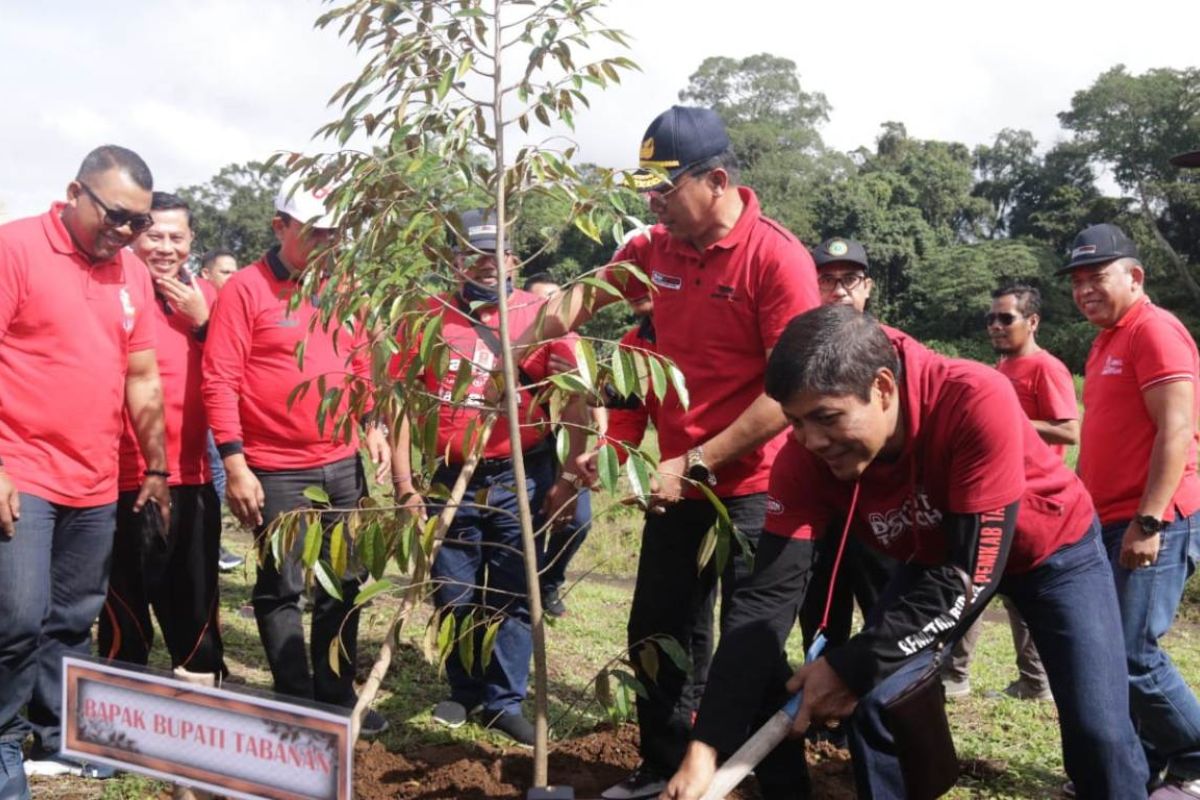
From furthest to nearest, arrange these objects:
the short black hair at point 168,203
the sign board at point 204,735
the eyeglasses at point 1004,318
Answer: the eyeglasses at point 1004,318, the short black hair at point 168,203, the sign board at point 204,735

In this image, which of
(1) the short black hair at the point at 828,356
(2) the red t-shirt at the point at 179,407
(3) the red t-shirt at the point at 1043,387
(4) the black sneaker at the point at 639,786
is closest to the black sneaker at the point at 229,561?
(2) the red t-shirt at the point at 179,407

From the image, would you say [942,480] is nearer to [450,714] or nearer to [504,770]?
[504,770]

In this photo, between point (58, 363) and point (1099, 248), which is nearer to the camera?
point (58, 363)

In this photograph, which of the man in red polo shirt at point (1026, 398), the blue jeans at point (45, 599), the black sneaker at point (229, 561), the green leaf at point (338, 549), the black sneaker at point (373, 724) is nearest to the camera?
the green leaf at point (338, 549)

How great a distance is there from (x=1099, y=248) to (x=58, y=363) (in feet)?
12.1

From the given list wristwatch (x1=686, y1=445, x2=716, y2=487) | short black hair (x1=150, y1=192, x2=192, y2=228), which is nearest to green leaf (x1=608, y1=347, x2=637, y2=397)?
wristwatch (x1=686, y1=445, x2=716, y2=487)

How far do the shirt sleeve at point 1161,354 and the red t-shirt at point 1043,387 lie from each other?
107 centimetres

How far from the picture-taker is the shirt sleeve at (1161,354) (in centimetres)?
362

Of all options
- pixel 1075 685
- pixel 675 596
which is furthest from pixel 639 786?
pixel 1075 685

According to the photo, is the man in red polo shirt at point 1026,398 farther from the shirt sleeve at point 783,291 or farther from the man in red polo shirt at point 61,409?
the man in red polo shirt at point 61,409

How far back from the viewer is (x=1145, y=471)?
3.71 meters

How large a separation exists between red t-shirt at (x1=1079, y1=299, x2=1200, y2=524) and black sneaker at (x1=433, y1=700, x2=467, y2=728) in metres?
2.60

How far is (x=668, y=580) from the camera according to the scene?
11.1 ft

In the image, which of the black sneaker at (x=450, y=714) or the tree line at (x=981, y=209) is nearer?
the black sneaker at (x=450, y=714)
